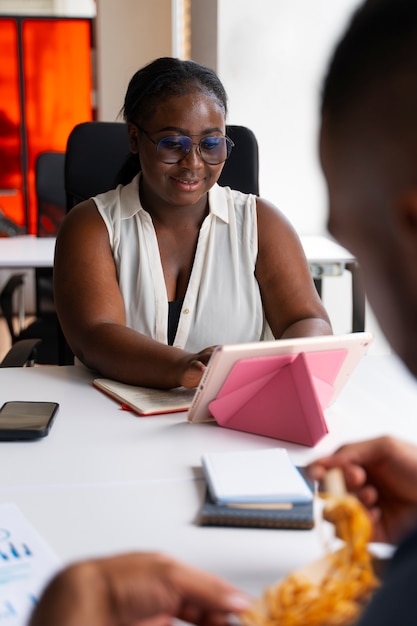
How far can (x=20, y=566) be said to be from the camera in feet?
2.95

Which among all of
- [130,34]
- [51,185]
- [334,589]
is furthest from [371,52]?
[130,34]

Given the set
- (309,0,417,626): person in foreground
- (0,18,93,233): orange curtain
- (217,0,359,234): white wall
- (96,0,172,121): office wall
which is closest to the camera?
(309,0,417,626): person in foreground

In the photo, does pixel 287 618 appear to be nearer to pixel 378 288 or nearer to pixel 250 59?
pixel 378 288

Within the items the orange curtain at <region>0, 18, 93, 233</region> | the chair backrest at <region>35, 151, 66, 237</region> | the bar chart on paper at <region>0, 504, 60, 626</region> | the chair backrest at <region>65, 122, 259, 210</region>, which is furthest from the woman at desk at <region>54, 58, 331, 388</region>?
the orange curtain at <region>0, 18, 93, 233</region>

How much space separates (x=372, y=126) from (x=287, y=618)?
44 centimetres

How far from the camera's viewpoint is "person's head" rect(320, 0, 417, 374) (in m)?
0.48

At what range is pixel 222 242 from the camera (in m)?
1.92

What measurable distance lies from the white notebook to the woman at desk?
0.60m

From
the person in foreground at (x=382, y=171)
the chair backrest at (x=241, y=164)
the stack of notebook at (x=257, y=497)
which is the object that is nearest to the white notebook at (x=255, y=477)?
the stack of notebook at (x=257, y=497)

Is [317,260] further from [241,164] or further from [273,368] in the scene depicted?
[273,368]

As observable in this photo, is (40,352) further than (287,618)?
Yes

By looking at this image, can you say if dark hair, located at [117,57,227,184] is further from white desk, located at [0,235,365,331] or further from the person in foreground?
the person in foreground

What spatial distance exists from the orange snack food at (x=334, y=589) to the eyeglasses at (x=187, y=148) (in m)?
1.13

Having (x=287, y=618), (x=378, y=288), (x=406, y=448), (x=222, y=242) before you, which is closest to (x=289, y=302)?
(x=222, y=242)
